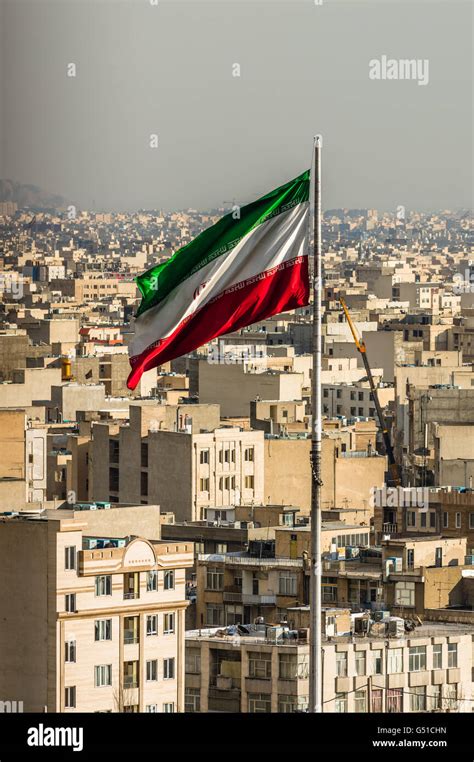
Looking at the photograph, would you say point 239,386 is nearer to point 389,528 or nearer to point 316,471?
point 389,528

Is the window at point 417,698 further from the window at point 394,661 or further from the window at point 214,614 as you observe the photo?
the window at point 214,614

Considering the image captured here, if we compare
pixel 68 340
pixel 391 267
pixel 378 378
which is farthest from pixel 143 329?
pixel 391 267

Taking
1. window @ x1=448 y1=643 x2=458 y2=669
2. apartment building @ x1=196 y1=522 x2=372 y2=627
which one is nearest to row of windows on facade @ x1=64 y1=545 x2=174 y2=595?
window @ x1=448 y1=643 x2=458 y2=669

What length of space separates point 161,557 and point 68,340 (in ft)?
136

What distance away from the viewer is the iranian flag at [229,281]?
9883 millimetres

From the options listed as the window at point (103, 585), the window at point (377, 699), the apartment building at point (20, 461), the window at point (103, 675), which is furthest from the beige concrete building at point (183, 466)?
the window at point (103, 675)

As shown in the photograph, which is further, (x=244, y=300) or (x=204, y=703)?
(x=204, y=703)

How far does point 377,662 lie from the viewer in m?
19.4

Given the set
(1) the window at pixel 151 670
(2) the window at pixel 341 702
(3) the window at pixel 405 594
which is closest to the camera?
(1) the window at pixel 151 670

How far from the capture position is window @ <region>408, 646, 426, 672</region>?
19.5 metres

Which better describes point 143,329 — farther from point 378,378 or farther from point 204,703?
point 378,378

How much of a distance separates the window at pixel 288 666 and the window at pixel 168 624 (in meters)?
1.45

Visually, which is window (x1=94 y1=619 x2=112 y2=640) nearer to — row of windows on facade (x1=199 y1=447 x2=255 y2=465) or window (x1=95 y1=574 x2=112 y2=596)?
window (x1=95 y1=574 x2=112 y2=596)
